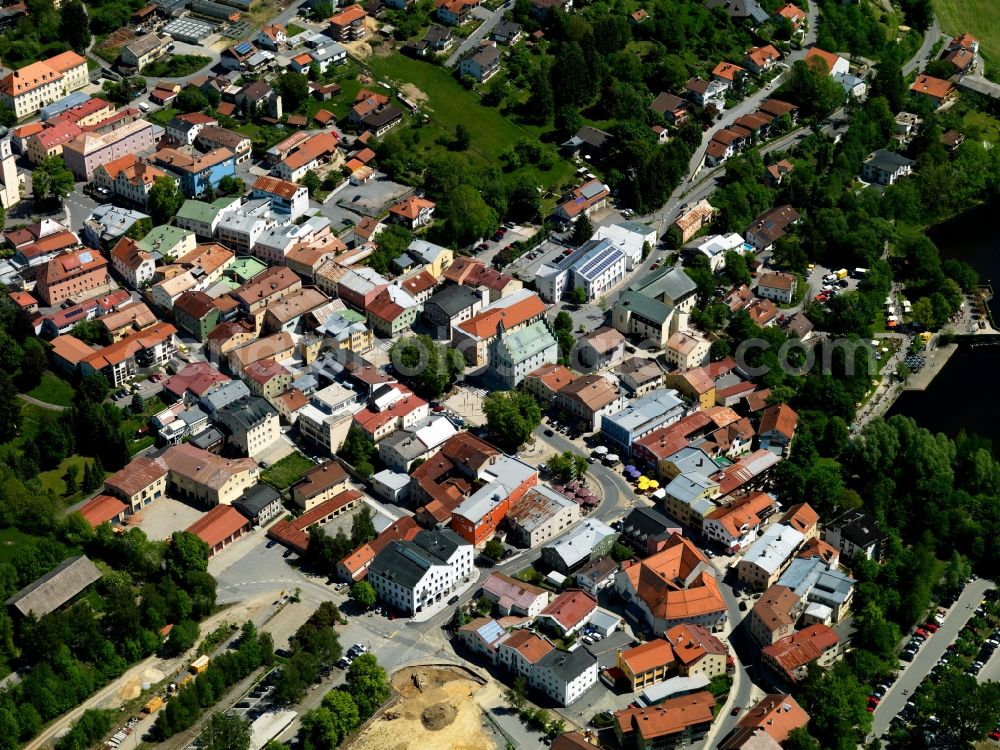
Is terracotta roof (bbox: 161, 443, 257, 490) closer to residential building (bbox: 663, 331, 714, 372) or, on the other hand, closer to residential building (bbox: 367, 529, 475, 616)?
residential building (bbox: 367, 529, 475, 616)

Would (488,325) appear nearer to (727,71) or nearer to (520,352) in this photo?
(520,352)

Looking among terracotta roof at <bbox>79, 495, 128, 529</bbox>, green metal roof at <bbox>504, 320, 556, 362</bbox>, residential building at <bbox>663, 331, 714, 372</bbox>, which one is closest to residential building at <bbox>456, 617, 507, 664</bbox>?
terracotta roof at <bbox>79, 495, 128, 529</bbox>

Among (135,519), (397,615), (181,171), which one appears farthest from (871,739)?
(181,171)

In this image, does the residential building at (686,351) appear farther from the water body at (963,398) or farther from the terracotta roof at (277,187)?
the terracotta roof at (277,187)

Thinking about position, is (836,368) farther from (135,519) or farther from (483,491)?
(135,519)

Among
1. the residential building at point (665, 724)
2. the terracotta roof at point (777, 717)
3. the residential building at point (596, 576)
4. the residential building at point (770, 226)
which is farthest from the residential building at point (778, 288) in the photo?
the residential building at point (665, 724)

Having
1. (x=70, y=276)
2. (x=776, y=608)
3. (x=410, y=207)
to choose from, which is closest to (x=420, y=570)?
(x=776, y=608)
